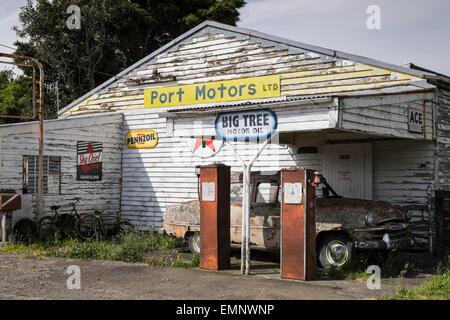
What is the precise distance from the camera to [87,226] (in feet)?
49.1

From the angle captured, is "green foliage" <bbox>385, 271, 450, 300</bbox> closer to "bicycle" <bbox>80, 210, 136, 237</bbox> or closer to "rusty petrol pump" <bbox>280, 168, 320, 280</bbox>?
"rusty petrol pump" <bbox>280, 168, 320, 280</bbox>

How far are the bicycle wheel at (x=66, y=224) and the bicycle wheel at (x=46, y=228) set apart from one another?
0.71ft

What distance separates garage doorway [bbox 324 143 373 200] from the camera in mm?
12711

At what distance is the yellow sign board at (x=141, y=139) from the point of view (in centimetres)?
1619

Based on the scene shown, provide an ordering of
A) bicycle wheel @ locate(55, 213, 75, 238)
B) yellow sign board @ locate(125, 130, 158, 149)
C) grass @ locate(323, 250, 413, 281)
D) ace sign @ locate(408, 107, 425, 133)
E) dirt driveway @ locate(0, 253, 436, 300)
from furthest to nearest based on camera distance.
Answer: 1. yellow sign board @ locate(125, 130, 158, 149)
2. bicycle wheel @ locate(55, 213, 75, 238)
3. ace sign @ locate(408, 107, 425, 133)
4. grass @ locate(323, 250, 413, 281)
5. dirt driveway @ locate(0, 253, 436, 300)

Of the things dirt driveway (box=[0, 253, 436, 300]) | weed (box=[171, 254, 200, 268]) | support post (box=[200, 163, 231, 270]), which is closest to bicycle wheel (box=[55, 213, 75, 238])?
dirt driveway (box=[0, 253, 436, 300])

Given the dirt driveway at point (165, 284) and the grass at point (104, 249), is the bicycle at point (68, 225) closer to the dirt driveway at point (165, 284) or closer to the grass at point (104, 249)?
the grass at point (104, 249)

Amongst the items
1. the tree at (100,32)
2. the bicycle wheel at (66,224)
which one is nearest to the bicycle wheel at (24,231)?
the bicycle wheel at (66,224)

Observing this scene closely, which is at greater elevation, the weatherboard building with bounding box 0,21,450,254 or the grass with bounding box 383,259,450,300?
the weatherboard building with bounding box 0,21,450,254

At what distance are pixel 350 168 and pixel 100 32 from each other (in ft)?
67.6

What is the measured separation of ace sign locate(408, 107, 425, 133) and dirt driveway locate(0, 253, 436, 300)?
3.23 meters

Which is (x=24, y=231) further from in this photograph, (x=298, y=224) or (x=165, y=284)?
(x=298, y=224)
